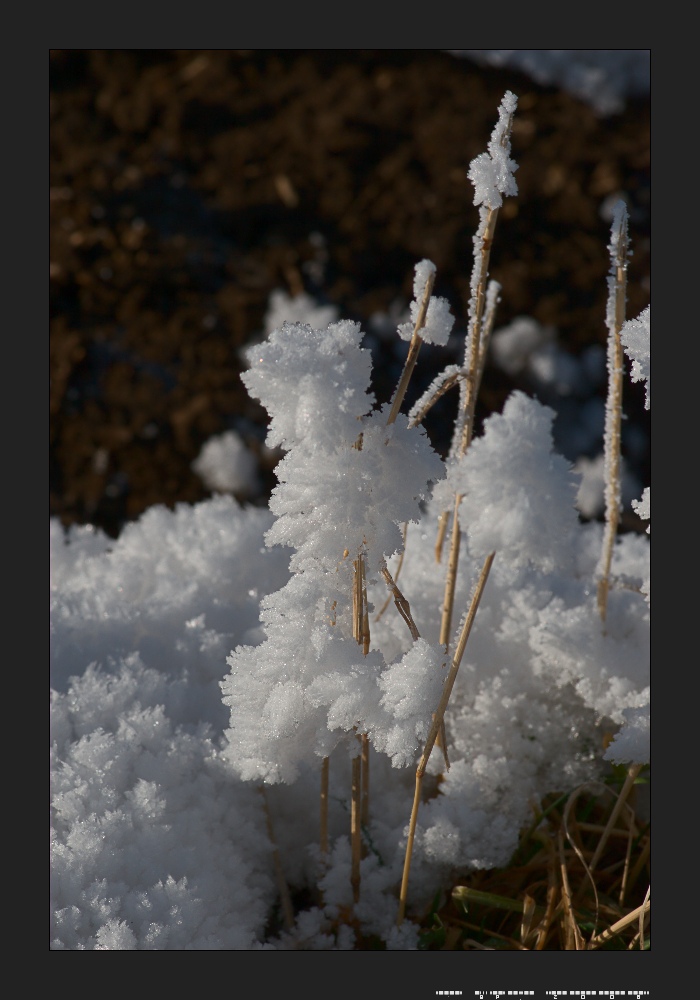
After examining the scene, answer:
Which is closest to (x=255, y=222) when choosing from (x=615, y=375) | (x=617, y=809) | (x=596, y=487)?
(x=596, y=487)

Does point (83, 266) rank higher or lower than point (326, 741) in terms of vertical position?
higher

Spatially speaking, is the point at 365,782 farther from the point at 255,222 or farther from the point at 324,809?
the point at 255,222

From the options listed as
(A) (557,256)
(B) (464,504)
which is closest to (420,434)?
(B) (464,504)

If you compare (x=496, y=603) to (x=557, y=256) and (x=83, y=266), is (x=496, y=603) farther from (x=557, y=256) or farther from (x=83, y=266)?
(x=83, y=266)

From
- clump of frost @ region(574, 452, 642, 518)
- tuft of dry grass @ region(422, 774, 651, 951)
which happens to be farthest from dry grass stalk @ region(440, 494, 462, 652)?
clump of frost @ region(574, 452, 642, 518)

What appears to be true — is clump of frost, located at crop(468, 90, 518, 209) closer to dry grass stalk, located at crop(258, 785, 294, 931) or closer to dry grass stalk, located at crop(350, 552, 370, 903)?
dry grass stalk, located at crop(350, 552, 370, 903)
